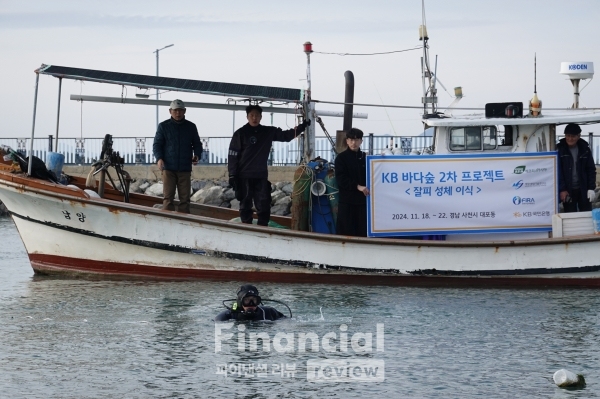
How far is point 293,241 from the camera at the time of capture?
544 inches

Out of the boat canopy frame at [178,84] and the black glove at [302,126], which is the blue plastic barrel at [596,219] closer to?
the black glove at [302,126]

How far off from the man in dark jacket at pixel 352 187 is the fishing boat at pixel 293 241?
15.8 inches

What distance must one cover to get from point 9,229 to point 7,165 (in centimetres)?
1255

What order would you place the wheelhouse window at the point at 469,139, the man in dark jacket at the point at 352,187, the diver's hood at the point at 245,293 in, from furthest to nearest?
the wheelhouse window at the point at 469,139
the man in dark jacket at the point at 352,187
the diver's hood at the point at 245,293

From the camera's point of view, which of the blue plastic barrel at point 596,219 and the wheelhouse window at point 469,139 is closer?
the blue plastic barrel at point 596,219

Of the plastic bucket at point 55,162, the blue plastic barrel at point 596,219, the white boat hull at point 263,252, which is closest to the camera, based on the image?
the blue plastic barrel at point 596,219

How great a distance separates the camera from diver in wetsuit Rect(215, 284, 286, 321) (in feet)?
36.2

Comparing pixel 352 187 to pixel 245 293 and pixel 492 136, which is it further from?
pixel 245 293

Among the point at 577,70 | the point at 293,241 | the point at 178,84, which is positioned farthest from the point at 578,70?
the point at 178,84

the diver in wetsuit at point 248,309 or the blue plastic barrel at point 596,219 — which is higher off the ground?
the blue plastic barrel at point 596,219

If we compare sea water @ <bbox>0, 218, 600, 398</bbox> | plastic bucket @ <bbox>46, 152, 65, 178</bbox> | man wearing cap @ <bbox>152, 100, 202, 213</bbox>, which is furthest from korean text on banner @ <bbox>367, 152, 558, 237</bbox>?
plastic bucket @ <bbox>46, 152, 65, 178</bbox>

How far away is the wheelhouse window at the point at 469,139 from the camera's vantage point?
47.1ft

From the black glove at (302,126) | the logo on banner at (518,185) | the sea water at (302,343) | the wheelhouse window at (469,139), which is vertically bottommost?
the sea water at (302,343)

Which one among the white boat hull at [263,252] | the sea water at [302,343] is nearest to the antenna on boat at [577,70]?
the white boat hull at [263,252]
